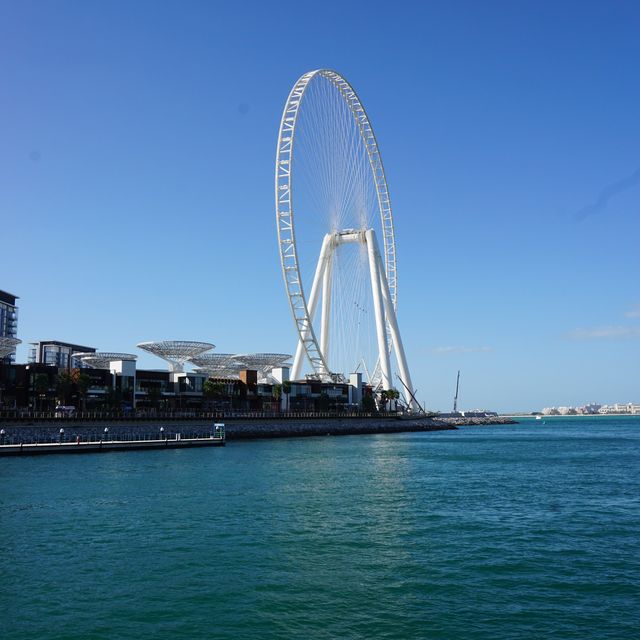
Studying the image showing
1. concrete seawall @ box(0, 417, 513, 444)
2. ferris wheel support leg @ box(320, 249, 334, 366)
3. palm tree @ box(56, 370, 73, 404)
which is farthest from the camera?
ferris wheel support leg @ box(320, 249, 334, 366)

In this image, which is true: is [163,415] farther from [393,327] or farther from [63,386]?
[393,327]

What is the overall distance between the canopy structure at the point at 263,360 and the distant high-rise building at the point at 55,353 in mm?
51613

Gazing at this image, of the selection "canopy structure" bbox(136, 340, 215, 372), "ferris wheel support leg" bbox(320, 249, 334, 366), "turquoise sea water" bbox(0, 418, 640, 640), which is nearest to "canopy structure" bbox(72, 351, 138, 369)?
"canopy structure" bbox(136, 340, 215, 372)

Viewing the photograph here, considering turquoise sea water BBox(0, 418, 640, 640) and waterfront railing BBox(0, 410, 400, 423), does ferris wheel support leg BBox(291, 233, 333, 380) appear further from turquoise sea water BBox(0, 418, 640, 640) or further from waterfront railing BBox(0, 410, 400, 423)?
turquoise sea water BBox(0, 418, 640, 640)

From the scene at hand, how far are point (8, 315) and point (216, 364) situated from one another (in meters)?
64.6

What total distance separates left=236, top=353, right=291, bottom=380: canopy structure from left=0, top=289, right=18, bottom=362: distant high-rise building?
63924 mm

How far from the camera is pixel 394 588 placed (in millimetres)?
A: 20656

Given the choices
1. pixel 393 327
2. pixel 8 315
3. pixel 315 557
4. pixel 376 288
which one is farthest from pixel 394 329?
pixel 315 557

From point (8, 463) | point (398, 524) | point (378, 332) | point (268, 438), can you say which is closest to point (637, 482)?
point (398, 524)

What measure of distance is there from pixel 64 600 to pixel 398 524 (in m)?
15.4

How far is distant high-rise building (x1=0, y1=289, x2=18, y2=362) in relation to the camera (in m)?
162

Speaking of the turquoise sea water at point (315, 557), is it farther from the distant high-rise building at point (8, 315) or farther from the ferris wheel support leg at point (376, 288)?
the distant high-rise building at point (8, 315)

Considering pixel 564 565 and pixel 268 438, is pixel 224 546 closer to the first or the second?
pixel 564 565

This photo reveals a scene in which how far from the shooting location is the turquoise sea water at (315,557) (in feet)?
58.5
